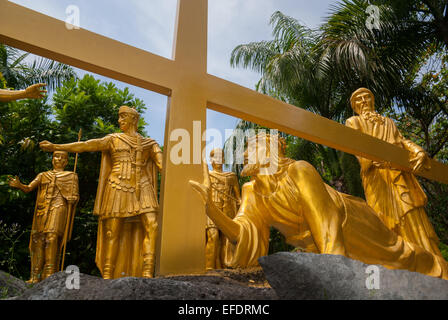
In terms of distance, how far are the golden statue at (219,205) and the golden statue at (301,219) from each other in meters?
3.32

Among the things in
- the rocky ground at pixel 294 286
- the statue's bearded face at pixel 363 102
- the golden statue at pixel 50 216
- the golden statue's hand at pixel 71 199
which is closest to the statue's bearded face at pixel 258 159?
the rocky ground at pixel 294 286

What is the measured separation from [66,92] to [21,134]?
1745 mm

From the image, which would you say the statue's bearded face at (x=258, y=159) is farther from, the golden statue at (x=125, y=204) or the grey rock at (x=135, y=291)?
the golden statue at (x=125, y=204)

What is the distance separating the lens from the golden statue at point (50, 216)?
652 centimetres

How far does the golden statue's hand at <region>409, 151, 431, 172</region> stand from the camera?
151 inches

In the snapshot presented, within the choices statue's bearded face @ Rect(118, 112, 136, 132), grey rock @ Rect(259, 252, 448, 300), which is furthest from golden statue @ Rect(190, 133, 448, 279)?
statue's bearded face @ Rect(118, 112, 136, 132)

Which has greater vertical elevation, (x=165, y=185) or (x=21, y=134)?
(x=21, y=134)

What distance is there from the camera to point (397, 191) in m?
3.96

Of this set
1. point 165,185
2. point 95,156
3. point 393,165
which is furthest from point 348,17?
point 165,185

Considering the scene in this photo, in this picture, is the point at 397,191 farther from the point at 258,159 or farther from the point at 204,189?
the point at 204,189
